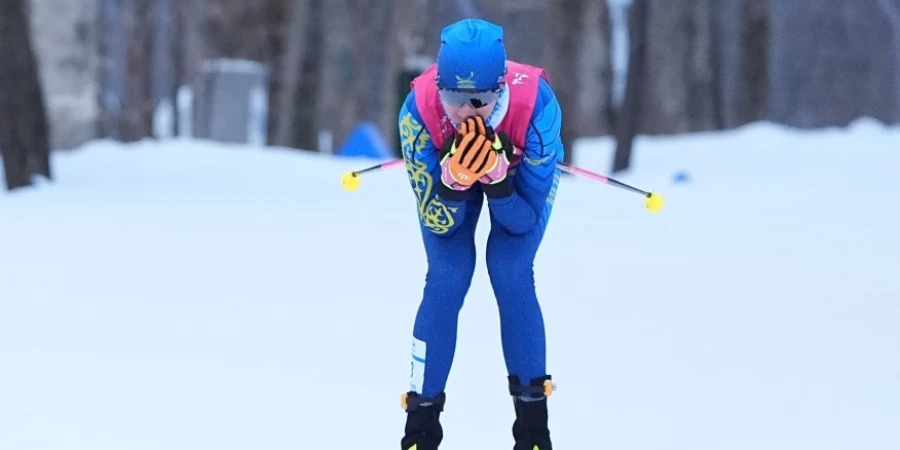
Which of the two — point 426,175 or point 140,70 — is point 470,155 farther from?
point 140,70

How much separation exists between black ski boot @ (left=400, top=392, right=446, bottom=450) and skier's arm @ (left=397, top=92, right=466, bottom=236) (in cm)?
56

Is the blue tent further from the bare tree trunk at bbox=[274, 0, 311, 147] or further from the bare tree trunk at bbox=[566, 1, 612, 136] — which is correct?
the bare tree trunk at bbox=[566, 1, 612, 136]

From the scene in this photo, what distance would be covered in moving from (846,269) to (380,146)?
11754 mm

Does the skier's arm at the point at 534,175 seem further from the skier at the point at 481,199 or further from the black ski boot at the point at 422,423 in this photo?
the black ski boot at the point at 422,423

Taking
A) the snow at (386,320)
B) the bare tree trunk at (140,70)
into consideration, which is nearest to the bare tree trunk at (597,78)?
the bare tree trunk at (140,70)

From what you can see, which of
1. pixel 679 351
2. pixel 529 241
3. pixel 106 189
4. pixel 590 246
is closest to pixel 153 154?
pixel 106 189

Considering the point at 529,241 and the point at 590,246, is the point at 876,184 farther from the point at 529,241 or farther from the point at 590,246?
the point at 529,241

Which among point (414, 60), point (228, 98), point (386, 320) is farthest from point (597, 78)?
point (386, 320)

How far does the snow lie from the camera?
5.38 metres

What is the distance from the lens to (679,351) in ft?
22.5

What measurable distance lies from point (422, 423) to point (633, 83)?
38.7 ft

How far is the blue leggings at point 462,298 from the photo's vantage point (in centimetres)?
432

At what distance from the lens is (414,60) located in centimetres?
2603

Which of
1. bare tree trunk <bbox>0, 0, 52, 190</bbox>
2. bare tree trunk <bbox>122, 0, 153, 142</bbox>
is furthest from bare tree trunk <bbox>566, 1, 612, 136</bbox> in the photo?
bare tree trunk <bbox>0, 0, 52, 190</bbox>
